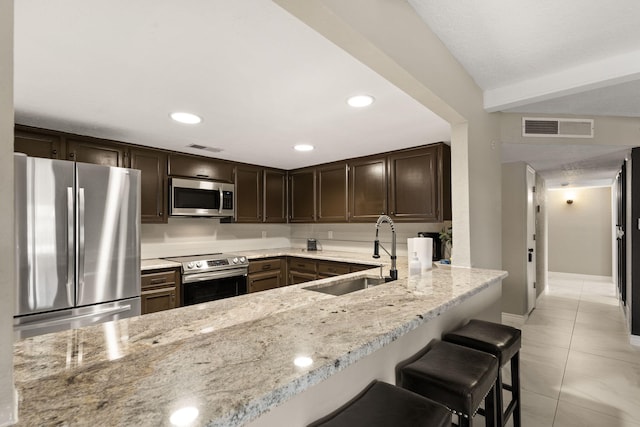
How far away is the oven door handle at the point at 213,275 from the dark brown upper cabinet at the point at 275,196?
1021mm

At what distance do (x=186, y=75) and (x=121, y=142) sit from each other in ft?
6.25

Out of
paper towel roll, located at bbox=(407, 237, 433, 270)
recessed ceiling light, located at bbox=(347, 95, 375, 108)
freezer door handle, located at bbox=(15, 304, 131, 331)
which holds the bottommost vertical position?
freezer door handle, located at bbox=(15, 304, 131, 331)

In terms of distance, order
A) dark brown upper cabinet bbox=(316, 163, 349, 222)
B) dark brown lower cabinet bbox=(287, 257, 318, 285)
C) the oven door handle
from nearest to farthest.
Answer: the oven door handle → dark brown lower cabinet bbox=(287, 257, 318, 285) → dark brown upper cabinet bbox=(316, 163, 349, 222)

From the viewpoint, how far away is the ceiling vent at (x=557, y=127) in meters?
2.96

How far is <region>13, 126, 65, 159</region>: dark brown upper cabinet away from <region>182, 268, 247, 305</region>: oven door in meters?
1.64

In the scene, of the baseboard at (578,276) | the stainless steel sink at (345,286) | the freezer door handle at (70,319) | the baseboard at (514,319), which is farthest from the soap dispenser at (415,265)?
the baseboard at (578,276)

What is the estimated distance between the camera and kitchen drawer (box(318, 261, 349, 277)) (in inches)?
150

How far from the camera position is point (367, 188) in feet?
13.0

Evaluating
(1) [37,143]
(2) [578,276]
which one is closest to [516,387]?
(1) [37,143]

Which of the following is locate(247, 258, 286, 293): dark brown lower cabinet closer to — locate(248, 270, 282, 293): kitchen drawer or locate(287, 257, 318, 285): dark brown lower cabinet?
locate(248, 270, 282, 293): kitchen drawer

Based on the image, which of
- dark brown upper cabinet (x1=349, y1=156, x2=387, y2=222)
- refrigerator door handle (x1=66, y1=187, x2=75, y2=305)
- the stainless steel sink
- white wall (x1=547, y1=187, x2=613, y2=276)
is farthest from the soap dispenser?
white wall (x1=547, y1=187, x2=613, y2=276)

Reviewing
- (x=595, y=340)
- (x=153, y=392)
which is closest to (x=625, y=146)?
(x=595, y=340)

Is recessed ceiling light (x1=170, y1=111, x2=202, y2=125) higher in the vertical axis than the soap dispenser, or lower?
higher

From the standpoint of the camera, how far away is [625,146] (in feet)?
10.3
